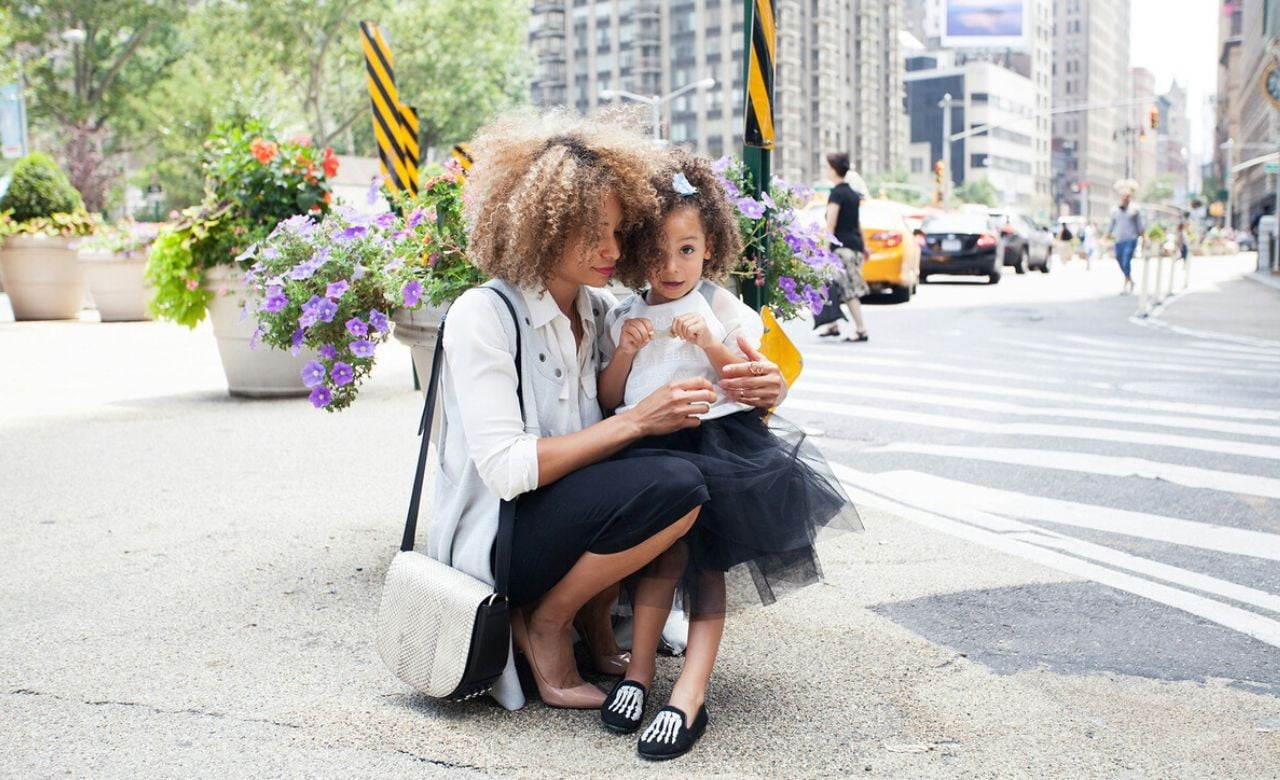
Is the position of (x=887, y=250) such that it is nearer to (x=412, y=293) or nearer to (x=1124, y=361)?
(x=1124, y=361)

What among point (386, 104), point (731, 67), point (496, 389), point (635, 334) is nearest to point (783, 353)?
point (635, 334)

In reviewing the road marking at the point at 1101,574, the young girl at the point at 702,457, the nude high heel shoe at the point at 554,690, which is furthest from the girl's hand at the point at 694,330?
the road marking at the point at 1101,574

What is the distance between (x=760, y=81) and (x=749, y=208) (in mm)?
995

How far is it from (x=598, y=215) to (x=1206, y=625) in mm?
2332

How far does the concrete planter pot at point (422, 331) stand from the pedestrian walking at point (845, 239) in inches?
325

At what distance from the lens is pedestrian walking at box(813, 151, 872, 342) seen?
12.7 metres

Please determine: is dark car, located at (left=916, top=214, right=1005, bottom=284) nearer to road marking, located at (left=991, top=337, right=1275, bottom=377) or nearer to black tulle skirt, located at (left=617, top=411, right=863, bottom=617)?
road marking, located at (left=991, top=337, right=1275, bottom=377)

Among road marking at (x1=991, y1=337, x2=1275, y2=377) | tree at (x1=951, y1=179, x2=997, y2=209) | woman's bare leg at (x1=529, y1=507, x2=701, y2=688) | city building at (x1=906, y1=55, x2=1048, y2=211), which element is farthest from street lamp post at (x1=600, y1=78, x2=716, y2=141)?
city building at (x1=906, y1=55, x2=1048, y2=211)

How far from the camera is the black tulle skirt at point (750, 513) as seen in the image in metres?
3.14

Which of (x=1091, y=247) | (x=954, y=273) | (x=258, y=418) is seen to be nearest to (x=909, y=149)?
(x=1091, y=247)

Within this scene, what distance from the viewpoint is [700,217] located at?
344cm

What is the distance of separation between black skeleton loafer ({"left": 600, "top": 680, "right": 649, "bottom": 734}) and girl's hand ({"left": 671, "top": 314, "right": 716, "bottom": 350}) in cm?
84

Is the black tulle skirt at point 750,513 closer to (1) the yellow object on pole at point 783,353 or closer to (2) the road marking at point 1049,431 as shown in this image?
(1) the yellow object on pole at point 783,353

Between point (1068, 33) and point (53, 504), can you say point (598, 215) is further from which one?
point (1068, 33)
